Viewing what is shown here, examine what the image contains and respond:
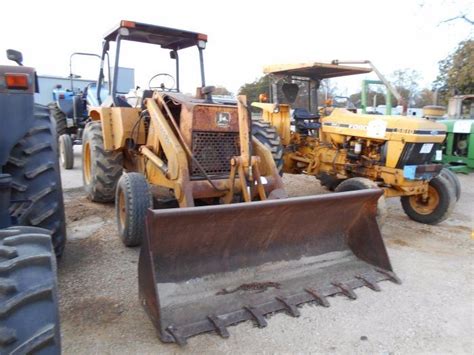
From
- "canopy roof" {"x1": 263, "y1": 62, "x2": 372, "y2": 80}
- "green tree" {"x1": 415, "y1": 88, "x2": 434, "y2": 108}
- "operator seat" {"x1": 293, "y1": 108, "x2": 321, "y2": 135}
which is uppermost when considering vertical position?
"green tree" {"x1": 415, "y1": 88, "x2": 434, "y2": 108}

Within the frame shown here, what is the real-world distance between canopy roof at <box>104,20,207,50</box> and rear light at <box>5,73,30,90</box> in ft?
8.44

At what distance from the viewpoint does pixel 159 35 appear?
16.8 feet

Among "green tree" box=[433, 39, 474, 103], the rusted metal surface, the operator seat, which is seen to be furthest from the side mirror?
"green tree" box=[433, 39, 474, 103]

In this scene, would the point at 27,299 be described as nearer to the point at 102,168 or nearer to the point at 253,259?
the point at 253,259

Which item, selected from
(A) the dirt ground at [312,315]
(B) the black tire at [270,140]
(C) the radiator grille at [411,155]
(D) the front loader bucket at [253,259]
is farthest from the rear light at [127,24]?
(C) the radiator grille at [411,155]

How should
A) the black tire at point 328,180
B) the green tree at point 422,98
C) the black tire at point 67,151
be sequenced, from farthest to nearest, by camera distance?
the green tree at point 422,98 < the black tire at point 67,151 < the black tire at point 328,180

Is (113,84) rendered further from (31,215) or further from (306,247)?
(306,247)

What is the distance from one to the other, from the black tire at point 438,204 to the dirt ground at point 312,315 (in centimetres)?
97

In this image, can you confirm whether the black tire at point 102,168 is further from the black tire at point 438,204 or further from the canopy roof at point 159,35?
the black tire at point 438,204

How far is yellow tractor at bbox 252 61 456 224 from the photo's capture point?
5328 millimetres

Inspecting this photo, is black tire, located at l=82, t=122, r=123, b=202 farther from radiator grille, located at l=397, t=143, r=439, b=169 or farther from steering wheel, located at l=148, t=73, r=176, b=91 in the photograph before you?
radiator grille, located at l=397, t=143, r=439, b=169

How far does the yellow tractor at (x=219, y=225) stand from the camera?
9.40 feet

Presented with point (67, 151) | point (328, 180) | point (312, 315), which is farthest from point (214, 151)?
point (67, 151)

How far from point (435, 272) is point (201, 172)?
2379 mm
